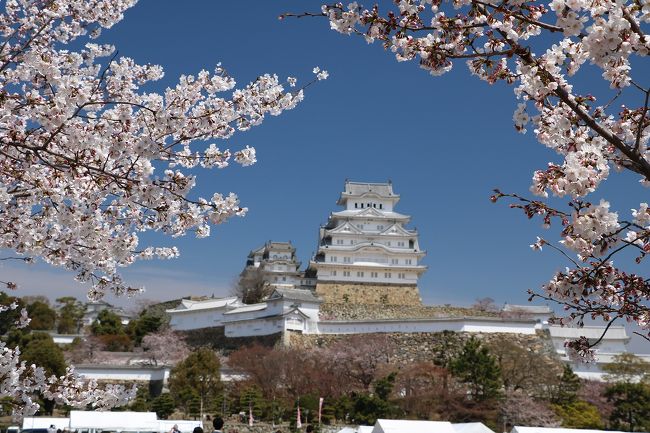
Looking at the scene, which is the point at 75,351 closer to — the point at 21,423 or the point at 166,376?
the point at 166,376

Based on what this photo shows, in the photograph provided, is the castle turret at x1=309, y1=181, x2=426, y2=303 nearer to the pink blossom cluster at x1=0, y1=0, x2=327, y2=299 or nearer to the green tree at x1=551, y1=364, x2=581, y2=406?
the green tree at x1=551, y1=364, x2=581, y2=406

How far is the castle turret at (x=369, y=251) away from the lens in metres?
43.7

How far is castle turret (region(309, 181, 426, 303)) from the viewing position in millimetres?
43656

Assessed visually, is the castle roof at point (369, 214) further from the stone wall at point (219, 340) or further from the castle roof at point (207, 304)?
the stone wall at point (219, 340)

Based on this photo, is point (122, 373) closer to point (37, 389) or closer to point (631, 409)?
point (631, 409)

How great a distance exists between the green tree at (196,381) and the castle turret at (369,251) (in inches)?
608

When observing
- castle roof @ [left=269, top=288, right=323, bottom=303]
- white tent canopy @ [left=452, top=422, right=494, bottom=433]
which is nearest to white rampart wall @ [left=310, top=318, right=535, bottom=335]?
castle roof @ [left=269, top=288, right=323, bottom=303]

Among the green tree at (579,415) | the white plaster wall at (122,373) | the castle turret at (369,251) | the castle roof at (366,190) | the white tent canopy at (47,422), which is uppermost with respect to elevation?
the castle roof at (366,190)

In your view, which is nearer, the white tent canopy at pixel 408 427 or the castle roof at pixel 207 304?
the white tent canopy at pixel 408 427

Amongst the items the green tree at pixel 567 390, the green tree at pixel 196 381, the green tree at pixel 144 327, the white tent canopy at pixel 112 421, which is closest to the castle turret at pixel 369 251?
the green tree at pixel 144 327

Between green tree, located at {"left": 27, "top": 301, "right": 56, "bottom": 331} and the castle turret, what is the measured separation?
19238mm

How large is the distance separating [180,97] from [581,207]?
3.22 metres

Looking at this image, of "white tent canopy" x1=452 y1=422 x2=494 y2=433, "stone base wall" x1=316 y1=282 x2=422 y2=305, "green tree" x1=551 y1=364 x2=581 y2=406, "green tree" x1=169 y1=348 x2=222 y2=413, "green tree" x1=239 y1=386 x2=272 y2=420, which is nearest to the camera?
"white tent canopy" x1=452 y1=422 x2=494 y2=433

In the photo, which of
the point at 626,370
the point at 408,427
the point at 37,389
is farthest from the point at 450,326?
the point at 37,389
